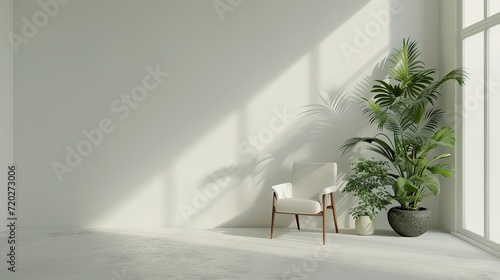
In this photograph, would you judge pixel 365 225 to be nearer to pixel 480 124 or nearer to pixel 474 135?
pixel 474 135

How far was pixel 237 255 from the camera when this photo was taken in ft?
17.1

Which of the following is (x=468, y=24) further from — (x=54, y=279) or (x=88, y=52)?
(x=54, y=279)

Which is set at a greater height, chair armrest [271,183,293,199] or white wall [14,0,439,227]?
white wall [14,0,439,227]

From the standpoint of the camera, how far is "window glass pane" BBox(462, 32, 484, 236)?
19.0 ft

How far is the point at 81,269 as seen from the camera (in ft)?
15.2

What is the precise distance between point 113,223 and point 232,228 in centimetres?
151

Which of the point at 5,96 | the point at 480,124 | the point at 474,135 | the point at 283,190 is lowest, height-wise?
the point at 283,190

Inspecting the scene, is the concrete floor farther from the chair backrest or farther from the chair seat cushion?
the chair backrest
